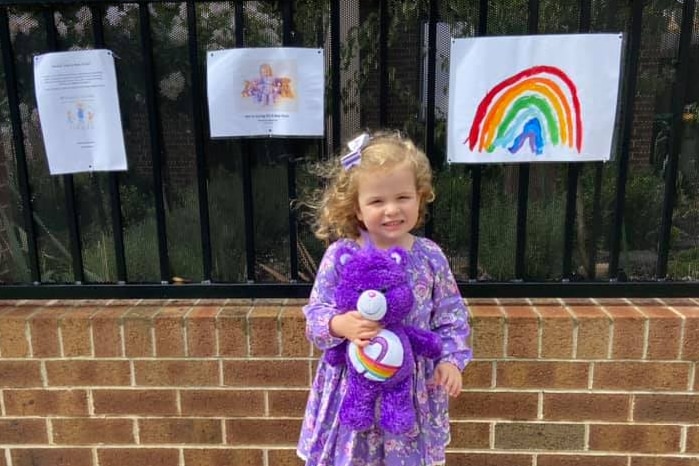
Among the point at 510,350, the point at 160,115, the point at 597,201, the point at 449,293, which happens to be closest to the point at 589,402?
the point at 510,350

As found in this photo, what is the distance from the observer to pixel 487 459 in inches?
101

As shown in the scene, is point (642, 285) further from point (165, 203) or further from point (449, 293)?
point (165, 203)

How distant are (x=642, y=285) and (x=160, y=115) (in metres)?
2.06

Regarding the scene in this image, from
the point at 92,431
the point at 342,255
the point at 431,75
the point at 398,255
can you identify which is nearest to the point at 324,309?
the point at 342,255

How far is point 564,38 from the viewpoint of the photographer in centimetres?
232

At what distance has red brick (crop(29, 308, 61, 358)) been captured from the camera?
253 cm

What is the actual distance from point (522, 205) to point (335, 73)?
899mm

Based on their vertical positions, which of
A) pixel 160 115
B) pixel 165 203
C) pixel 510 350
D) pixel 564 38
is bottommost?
pixel 510 350

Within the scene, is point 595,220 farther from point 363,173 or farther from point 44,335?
point 44,335

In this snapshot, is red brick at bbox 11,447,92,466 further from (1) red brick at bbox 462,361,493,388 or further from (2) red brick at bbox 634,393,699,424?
(2) red brick at bbox 634,393,699,424

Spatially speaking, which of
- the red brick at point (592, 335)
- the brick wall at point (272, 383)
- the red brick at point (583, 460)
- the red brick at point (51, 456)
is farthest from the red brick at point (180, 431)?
the red brick at point (592, 335)

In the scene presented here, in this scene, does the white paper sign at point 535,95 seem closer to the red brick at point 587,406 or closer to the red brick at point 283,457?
the red brick at point 587,406

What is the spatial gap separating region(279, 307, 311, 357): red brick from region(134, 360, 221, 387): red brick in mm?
300

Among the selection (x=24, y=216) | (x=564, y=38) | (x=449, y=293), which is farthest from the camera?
(x=24, y=216)
